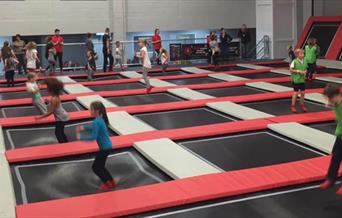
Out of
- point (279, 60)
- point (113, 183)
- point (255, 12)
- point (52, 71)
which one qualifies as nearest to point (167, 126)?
point (113, 183)

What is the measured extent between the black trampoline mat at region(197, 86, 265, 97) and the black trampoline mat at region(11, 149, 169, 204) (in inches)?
219

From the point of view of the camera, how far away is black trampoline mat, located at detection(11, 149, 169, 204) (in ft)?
19.1

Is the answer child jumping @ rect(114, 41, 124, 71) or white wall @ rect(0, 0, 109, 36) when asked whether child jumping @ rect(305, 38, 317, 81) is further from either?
white wall @ rect(0, 0, 109, 36)

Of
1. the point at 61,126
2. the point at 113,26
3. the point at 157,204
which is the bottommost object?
the point at 157,204

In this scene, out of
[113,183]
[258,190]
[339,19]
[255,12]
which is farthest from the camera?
[255,12]

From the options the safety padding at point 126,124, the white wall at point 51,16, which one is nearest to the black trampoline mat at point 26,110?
the safety padding at point 126,124

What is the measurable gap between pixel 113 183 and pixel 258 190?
1827 millimetres

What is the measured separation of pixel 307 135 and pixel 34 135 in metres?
4.90

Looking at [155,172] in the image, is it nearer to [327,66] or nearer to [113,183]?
[113,183]

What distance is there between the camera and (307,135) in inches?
303

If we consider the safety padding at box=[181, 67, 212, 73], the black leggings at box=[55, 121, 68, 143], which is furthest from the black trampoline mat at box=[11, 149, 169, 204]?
the safety padding at box=[181, 67, 212, 73]

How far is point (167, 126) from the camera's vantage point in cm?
887

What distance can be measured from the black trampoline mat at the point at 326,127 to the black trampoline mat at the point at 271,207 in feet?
9.59

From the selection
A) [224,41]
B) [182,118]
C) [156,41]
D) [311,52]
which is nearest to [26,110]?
[182,118]
